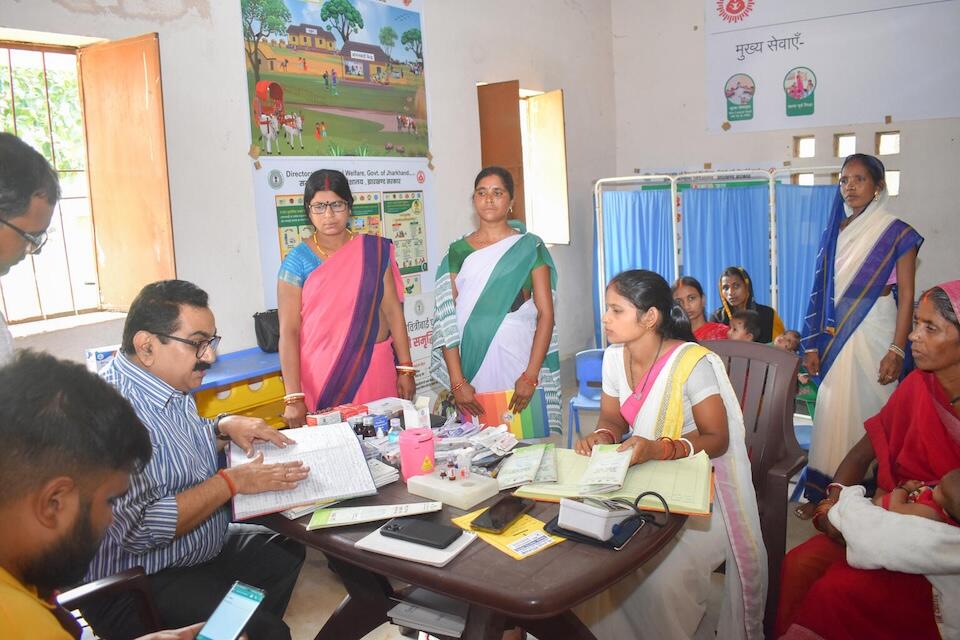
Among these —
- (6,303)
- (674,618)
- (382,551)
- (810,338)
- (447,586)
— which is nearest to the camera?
(447,586)

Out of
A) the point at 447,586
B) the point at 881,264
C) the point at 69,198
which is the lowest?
the point at 447,586

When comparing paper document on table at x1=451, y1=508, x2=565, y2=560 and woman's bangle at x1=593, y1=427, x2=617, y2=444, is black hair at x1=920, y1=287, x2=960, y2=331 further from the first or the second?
paper document on table at x1=451, y1=508, x2=565, y2=560

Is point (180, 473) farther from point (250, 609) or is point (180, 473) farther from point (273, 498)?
point (250, 609)

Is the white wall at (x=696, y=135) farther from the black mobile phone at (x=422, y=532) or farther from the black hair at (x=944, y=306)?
the black mobile phone at (x=422, y=532)

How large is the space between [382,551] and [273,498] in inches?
15.9

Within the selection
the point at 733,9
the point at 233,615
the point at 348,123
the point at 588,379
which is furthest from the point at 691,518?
the point at 733,9

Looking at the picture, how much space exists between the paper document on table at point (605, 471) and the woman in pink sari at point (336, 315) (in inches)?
54.8

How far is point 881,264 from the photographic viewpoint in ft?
11.8

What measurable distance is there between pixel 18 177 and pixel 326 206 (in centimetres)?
130

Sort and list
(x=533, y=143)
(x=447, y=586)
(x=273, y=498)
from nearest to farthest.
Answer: (x=447, y=586) → (x=273, y=498) → (x=533, y=143)

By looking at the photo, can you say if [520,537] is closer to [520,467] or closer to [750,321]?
[520,467]

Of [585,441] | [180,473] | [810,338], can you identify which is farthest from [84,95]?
[810,338]

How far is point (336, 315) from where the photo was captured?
10.3ft

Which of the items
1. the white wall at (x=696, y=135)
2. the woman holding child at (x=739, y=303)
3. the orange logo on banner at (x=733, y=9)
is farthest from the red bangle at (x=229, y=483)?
the orange logo on banner at (x=733, y=9)
